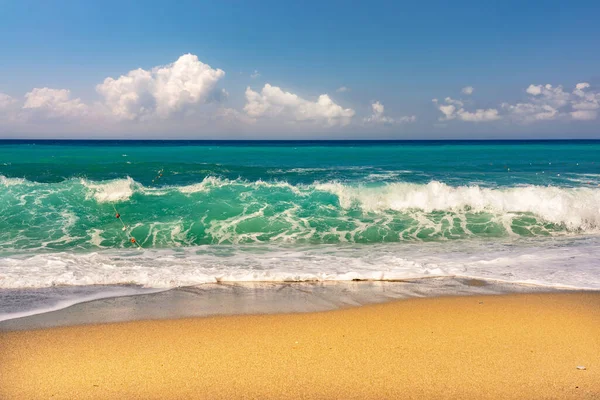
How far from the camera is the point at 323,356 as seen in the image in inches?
180

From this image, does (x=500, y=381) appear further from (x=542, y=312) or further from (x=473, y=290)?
(x=473, y=290)

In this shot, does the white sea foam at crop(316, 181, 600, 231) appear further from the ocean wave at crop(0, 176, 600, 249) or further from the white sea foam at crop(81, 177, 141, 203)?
the white sea foam at crop(81, 177, 141, 203)

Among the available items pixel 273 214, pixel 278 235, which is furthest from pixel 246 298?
pixel 273 214

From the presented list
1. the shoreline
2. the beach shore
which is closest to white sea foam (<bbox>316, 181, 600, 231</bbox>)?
the shoreline

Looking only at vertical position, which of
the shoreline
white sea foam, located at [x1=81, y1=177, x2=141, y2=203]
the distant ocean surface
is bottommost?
the shoreline

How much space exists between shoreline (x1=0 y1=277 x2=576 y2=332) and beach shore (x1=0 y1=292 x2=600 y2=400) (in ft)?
0.86

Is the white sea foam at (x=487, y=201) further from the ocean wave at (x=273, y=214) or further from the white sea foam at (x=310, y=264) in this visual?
the white sea foam at (x=310, y=264)

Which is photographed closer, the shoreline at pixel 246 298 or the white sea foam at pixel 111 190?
the shoreline at pixel 246 298

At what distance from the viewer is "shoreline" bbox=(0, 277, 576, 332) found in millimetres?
5727

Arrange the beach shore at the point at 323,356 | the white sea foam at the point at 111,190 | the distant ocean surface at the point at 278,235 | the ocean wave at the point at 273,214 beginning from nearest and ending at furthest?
1. the beach shore at the point at 323,356
2. the distant ocean surface at the point at 278,235
3. the ocean wave at the point at 273,214
4. the white sea foam at the point at 111,190

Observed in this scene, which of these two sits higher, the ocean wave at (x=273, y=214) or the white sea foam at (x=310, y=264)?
the ocean wave at (x=273, y=214)

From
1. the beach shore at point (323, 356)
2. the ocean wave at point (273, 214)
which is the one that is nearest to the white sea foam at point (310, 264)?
the ocean wave at point (273, 214)

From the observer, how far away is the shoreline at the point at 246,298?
5.73m

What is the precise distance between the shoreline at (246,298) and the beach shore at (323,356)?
263 millimetres
